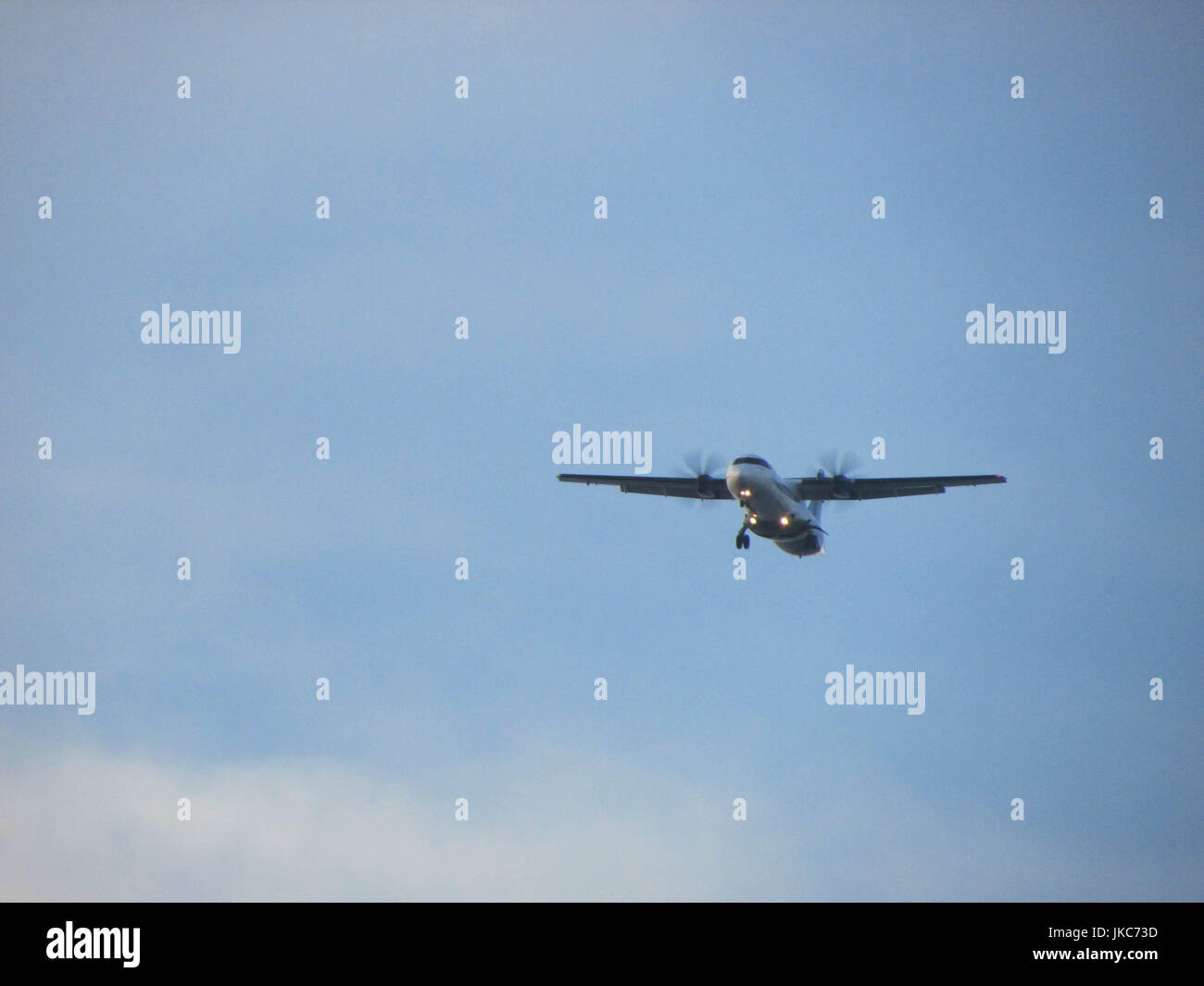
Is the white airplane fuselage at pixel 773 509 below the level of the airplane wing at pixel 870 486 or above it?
below

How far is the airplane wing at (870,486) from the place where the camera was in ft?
197

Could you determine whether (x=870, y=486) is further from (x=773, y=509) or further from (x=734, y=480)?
(x=734, y=480)

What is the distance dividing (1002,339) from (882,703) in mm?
17239

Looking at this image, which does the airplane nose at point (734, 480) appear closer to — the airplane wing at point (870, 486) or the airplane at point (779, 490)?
the airplane at point (779, 490)

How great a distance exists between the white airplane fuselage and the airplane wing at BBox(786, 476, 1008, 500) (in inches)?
32.7

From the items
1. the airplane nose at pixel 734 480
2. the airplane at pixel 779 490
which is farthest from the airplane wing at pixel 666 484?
the airplane nose at pixel 734 480

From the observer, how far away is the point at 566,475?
6347 centimetres

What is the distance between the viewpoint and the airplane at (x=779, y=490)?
5478 cm

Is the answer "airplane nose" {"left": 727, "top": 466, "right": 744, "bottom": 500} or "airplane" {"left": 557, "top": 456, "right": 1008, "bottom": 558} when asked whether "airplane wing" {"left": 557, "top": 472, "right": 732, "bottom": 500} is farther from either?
"airplane nose" {"left": 727, "top": 466, "right": 744, "bottom": 500}

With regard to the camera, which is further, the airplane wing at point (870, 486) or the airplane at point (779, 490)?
the airplane wing at point (870, 486)
